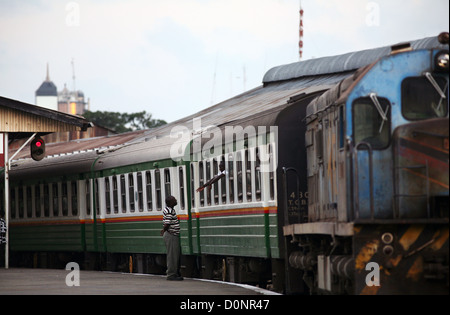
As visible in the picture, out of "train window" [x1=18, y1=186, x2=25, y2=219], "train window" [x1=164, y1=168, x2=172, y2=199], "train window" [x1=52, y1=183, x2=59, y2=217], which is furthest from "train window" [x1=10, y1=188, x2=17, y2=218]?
"train window" [x1=164, y1=168, x2=172, y2=199]

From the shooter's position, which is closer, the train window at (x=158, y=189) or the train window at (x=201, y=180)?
the train window at (x=201, y=180)

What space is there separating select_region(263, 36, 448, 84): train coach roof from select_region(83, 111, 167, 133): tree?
72.7 meters

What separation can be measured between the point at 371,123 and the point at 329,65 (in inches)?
878

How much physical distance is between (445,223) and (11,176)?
25420mm

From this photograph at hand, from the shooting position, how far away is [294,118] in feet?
62.5

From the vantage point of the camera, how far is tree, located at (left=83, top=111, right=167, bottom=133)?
368 feet

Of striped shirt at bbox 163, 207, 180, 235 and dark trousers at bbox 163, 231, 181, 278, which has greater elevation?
striped shirt at bbox 163, 207, 180, 235

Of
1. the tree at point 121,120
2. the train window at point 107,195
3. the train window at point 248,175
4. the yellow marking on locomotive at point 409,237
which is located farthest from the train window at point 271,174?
the tree at point 121,120

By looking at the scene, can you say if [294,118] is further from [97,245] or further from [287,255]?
[97,245]

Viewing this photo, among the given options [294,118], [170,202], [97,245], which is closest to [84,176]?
[97,245]

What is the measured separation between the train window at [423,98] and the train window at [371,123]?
0.28m

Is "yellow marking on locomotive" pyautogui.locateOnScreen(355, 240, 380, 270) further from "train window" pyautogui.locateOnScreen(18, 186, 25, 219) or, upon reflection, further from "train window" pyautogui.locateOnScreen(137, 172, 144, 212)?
"train window" pyautogui.locateOnScreen(18, 186, 25, 219)

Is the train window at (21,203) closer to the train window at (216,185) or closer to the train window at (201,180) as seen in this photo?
the train window at (201,180)

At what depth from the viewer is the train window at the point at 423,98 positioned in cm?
1377
